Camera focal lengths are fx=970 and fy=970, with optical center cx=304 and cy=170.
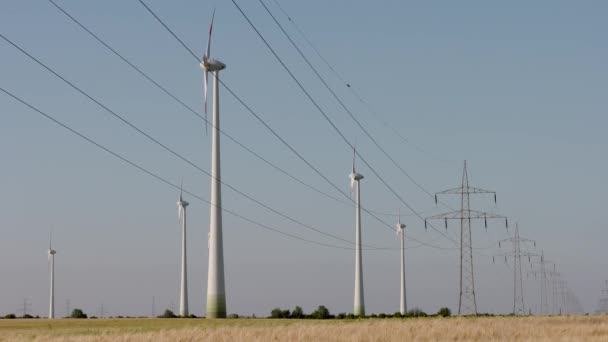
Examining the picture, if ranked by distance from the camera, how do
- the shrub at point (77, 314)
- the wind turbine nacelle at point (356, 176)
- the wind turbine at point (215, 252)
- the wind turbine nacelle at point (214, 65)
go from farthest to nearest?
the wind turbine nacelle at point (356, 176) < the shrub at point (77, 314) < the wind turbine nacelle at point (214, 65) < the wind turbine at point (215, 252)

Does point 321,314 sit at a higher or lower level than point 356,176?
lower

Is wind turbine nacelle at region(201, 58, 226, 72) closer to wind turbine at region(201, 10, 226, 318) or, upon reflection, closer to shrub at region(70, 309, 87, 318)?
wind turbine at region(201, 10, 226, 318)

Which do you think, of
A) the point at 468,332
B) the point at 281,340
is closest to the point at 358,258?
the point at 468,332

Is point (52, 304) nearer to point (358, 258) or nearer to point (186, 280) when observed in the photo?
point (186, 280)

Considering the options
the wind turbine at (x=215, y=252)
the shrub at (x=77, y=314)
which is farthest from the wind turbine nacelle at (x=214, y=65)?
the shrub at (x=77, y=314)

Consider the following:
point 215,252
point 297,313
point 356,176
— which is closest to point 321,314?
point 297,313

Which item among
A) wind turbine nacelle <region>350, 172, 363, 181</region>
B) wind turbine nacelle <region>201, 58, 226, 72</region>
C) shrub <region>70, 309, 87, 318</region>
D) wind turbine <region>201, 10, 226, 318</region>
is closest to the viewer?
wind turbine <region>201, 10, 226, 318</region>

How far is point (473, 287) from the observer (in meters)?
114

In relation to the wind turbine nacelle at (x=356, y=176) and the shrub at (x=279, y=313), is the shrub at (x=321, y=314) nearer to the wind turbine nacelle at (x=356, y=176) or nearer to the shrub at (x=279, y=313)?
the shrub at (x=279, y=313)

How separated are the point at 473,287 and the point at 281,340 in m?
74.5

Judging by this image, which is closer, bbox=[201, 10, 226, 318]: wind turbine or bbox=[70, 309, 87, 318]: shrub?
bbox=[201, 10, 226, 318]: wind turbine

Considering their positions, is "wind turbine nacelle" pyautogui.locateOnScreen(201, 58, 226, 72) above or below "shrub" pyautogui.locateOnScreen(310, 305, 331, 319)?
Result: above

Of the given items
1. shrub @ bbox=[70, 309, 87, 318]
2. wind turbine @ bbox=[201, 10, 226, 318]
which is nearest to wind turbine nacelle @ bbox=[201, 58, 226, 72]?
wind turbine @ bbox=[201, 10, 226, 318]

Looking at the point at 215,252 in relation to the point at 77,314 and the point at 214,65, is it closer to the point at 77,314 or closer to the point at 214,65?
the point at 214,65
